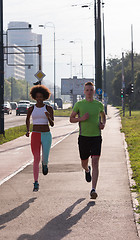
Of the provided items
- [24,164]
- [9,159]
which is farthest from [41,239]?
[9,159]

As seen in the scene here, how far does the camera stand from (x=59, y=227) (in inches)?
255

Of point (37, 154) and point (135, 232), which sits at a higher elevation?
point (37, 154)

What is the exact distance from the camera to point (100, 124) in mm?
8320

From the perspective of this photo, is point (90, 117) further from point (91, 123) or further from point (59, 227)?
point (59, 227)

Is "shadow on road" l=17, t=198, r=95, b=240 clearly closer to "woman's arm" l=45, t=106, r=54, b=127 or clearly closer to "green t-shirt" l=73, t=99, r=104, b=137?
"green t-shirt" l=73, t=99, r=104, b=137

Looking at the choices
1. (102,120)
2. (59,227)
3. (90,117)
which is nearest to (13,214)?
(59,227)

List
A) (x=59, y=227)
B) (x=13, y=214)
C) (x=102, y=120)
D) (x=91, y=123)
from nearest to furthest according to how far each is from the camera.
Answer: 1. (x=59, y=227)
2. (x=13, y=214)
3. (x=91, y=123)
4. (x=102, y=120)

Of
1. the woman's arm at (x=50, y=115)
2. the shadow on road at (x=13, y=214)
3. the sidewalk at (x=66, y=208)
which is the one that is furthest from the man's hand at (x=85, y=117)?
the shadow on road at (x=13, y=214)

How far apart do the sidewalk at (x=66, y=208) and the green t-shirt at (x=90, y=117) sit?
1018mm

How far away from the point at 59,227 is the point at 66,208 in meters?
1.15

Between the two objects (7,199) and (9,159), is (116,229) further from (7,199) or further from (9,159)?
(9,159)

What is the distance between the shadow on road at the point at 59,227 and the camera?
19.7 feet

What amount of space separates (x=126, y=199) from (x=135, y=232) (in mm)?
2063

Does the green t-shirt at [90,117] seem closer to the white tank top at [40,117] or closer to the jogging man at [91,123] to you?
the jogging man at [91,123]
